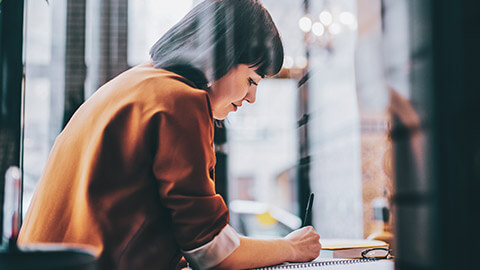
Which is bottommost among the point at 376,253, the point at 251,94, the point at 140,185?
the point at 376,253

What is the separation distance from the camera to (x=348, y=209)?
2.21 metres

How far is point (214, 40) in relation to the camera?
0.76m

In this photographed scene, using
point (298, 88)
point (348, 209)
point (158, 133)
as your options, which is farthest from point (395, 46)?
point (298, 88)

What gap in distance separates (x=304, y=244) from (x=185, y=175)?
0.33 metres

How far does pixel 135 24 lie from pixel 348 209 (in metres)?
1.43

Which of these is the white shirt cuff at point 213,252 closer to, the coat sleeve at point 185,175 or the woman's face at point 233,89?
the coat sleeve at point 185,175

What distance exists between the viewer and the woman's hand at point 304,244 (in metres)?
0.79

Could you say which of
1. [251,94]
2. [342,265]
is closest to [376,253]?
[342,265]

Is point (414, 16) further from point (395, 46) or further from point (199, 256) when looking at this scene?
point (199, 256)

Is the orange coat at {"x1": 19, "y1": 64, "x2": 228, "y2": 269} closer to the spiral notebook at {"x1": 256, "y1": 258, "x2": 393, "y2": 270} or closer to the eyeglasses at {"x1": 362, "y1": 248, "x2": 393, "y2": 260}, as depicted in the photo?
the spiral notebook at {"x1": 256, "y1": 258, "x2": 393, "y2": 270}

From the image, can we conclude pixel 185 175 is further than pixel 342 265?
No

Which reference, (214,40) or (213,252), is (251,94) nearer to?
(214,40)

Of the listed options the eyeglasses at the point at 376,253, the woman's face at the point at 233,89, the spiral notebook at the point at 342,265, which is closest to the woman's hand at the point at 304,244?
the spiral notebook at the point at 342,265

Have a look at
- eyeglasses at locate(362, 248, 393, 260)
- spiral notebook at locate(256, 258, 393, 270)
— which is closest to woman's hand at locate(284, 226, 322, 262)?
spiral notebook at locate(256, 258, 393, 270)
